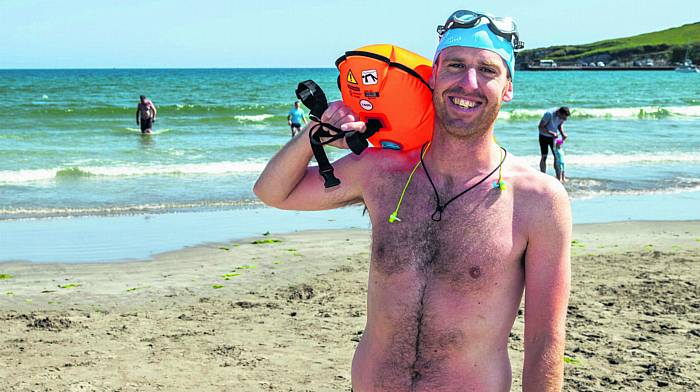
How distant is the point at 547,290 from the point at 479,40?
0.85 m

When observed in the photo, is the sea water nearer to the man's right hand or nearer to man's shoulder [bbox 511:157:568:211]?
the man's right hand

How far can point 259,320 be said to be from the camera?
7.86 m

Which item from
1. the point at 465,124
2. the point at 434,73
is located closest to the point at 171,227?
the point at 434,73

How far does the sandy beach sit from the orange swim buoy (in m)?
3.70

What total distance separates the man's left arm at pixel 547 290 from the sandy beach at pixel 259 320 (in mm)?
3643

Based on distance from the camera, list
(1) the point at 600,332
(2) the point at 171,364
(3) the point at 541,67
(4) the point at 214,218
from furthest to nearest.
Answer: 1. (3) the point at 541,67
2. (4) the point at 214,218
3. (1) the point at 600,332
4. (2) the point at 171,364

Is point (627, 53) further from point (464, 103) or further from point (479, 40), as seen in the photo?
point (464, 103)

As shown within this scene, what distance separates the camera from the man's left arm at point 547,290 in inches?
108

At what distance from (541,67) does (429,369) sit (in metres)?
138

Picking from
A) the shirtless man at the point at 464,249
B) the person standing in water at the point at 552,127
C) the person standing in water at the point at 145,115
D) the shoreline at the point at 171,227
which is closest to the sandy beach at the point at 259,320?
the shoreline at the point at 171,227

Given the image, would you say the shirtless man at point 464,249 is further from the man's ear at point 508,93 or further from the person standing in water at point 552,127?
the person standing in water at point 552,127

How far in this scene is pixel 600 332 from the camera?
24.1 feet

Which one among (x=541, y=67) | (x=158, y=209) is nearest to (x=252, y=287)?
(x=158, y=209)

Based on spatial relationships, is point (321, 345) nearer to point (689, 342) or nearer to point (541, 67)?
point (689, 342)
